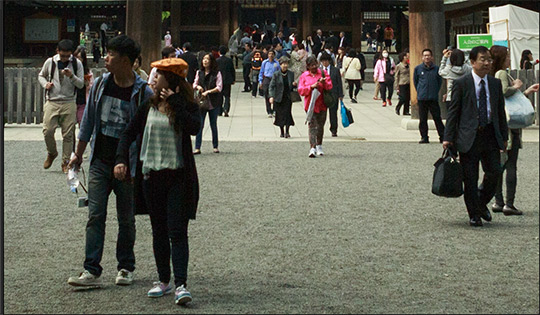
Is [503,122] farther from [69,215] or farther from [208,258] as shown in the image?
[69,215]

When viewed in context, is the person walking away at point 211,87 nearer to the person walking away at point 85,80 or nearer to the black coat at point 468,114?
the person walking away at point 85,80

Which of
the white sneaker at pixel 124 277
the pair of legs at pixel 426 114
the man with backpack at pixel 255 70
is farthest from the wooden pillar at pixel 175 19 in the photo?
the white sneaker at pixel 124 277

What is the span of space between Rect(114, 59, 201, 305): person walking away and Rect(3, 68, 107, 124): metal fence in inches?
567

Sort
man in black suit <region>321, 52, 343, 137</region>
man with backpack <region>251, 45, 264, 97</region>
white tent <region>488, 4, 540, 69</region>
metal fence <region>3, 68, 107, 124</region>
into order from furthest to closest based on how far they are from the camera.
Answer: man with backpack <region>251, 45, 264, 97</region>
white tent <region>488, 4, 540, 69</region>
metal fence <region>3, 68, 107, 124</region>
man in black suit <region>321, 52, 343, 137</region>

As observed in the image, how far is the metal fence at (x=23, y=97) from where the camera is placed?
19734mm

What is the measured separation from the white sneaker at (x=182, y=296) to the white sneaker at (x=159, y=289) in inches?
10.1

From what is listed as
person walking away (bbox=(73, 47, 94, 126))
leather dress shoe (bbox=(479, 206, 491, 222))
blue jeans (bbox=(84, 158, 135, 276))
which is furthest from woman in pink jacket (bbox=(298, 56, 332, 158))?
blue jeans (bbox=(84, 158, 135, 276))

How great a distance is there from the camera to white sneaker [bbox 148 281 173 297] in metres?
5.95

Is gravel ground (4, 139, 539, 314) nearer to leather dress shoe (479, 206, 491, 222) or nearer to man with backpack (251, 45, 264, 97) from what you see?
leather dress shoe (479, 206, 491, 222)

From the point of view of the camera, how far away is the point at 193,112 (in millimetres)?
5836

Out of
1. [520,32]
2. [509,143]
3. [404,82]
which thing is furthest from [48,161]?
[520,32]

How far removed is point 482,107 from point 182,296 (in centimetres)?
384

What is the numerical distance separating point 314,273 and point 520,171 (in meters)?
6.64

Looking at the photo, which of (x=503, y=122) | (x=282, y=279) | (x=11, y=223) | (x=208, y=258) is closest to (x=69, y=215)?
(x=11, y=223)
